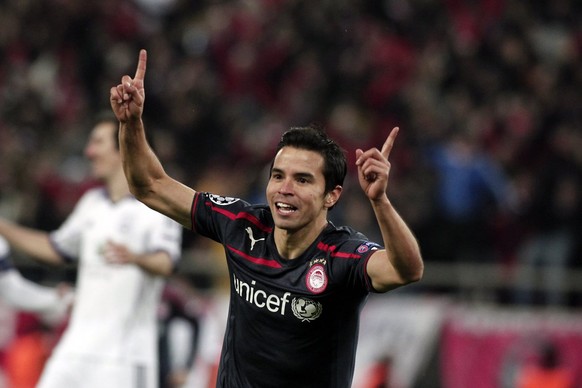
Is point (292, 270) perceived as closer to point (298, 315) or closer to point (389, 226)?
point (298, 315)

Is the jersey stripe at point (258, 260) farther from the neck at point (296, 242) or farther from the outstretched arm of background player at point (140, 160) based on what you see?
the outstretched arm of background player at point (140, 160)

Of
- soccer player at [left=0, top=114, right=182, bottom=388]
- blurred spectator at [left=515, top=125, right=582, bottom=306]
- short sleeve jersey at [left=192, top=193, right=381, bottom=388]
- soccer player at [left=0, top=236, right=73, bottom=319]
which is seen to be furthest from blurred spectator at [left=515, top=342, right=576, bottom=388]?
short sleeve jersey at [left=192, top=193, right=381, bottom=388]

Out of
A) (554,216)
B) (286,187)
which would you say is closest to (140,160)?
(286,187)

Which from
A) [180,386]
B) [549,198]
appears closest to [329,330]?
[180,386]

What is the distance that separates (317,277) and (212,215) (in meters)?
0.70

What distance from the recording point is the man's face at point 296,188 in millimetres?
5145

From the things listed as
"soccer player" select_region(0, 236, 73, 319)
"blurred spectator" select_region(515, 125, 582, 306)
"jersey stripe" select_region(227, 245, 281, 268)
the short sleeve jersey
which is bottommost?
the short sleeve jersey

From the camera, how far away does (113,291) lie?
731 cm

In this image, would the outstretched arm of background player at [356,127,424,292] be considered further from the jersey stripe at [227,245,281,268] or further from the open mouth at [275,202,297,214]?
the jersey stripe at [227,245,281,268]

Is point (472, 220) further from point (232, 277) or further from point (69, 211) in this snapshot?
point (232, 277)

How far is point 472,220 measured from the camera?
467 inches

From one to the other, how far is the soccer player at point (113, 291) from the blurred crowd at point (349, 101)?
3345 mm

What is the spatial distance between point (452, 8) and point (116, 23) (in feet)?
14.4

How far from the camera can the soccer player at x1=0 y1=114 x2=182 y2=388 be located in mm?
7219
